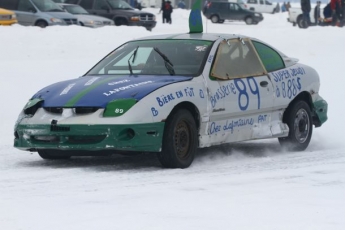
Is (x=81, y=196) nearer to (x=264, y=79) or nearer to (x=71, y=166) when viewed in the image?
(x=71, y=166)

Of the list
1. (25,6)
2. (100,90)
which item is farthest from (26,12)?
(100,90)

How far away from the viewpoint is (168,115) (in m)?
9.69

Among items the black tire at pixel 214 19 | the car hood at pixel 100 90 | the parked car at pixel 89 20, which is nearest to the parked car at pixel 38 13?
the parked car at pixel 89 20

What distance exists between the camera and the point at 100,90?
9797 millimetres

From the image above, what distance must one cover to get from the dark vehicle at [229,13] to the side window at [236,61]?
156ft

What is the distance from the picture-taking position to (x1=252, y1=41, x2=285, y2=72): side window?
38.1 ft

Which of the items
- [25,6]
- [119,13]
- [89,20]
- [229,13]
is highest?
[25,6]

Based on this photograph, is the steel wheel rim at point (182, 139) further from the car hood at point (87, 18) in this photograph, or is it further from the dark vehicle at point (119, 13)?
the dark vehicle at point (119, 13)

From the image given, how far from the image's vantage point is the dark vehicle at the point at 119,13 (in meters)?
41.0

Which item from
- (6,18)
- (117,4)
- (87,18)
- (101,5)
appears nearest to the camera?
(6,18)

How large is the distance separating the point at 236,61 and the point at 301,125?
132 cm

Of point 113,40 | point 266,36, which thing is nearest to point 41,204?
point 113,40

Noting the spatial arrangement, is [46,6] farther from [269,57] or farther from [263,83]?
[263,83]

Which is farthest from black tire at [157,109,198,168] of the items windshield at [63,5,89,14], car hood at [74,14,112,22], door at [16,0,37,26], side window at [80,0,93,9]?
side window at [80,0,93,9]
